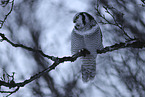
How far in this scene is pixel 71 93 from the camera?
9.78m

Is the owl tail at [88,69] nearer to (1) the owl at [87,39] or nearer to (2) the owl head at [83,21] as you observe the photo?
(1) the owl at [87,39]

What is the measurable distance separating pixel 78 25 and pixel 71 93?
5.75 meters

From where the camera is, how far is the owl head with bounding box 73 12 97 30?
451cm

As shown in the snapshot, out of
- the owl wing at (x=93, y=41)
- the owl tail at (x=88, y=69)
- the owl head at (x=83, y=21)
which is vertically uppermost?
the owl head at (x=83, y=21)

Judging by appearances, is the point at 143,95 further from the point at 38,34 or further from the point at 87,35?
the point at 38,34

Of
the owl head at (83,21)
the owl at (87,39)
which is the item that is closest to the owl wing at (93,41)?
the owl at (87,39)

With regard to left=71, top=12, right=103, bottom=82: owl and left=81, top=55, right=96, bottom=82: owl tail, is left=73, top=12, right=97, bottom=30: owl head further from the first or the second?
left=81, top=55, right=96, bottom=82: owl tail

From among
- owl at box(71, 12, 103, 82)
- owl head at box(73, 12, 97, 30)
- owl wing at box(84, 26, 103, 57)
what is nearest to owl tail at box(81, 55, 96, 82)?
owl at box(71, 12, 103, 82)

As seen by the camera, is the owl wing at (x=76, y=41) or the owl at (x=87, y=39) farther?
the owl wing at (x=76, y=41)

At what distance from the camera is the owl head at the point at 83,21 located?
4.51 m

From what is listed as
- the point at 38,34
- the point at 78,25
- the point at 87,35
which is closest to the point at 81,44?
the point at 87,35

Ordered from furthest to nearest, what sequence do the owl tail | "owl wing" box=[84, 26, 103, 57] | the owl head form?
1. the owl tail
2. "owl wing" box=[84, 26, 103, 57]
3. the owl head

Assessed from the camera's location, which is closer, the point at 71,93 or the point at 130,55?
the point at 130,55

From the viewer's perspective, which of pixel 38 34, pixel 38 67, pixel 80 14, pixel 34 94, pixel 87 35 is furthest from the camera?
pixel 38 34
